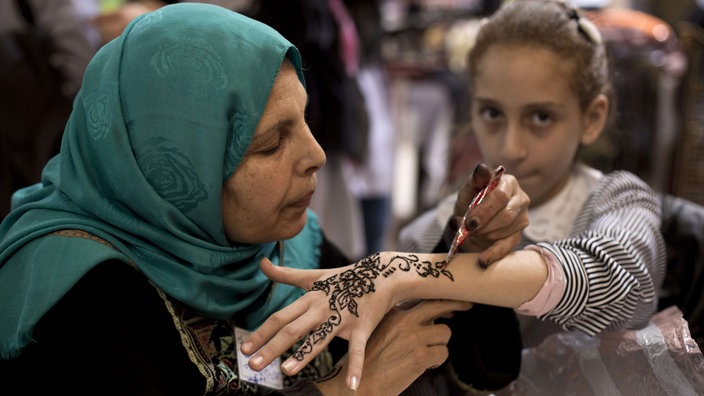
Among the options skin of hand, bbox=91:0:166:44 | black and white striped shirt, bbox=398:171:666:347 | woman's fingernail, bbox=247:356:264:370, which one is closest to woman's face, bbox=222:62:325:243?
woman's fingernail, bbox=247:356:264:370

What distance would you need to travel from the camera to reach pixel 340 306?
1099mm

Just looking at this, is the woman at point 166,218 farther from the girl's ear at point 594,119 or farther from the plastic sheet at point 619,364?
the girl's ear at point 594,119

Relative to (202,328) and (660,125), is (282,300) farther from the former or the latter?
(660,125)

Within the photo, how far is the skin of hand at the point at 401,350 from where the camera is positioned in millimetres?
1183

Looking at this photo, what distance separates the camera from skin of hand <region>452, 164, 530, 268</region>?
115 cm

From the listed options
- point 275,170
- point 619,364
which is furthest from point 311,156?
point 619,364

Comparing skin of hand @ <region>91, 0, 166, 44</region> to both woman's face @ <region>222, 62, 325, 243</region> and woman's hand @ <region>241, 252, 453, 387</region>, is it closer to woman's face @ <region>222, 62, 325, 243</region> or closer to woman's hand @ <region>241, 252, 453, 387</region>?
woman's face @ <region>222, 62, 325, 243</region>

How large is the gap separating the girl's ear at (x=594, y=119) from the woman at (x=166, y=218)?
0.60 metres

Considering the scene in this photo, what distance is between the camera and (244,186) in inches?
45.7

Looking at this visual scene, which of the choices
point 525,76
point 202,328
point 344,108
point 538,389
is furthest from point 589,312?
point 344,108

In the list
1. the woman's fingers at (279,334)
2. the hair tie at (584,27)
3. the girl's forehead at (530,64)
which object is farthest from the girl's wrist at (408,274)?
the hair tie at (584,27)

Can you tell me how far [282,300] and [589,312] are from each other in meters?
0.52

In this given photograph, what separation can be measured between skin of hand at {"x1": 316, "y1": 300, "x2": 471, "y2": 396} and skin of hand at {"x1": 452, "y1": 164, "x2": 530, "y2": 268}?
10cm

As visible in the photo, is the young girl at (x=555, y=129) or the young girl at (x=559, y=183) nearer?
the young girl at (x=559, y=183)
